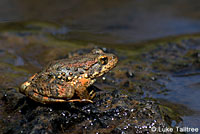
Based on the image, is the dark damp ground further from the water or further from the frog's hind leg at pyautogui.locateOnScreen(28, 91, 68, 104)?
the frog's hind leg at pyautogui.locateOnScreen(28, 91, 68, 104)

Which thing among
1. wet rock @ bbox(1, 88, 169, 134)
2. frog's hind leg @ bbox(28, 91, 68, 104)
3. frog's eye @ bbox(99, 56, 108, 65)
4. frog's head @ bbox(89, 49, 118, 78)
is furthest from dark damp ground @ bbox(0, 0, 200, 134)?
frog's eye @ bbox(99, 56, 108, 65)

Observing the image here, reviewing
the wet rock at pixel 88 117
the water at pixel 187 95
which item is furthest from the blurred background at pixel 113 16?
the wet rock at pixel 88 117

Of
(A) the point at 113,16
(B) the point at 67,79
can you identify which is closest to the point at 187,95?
(B) the point at 67,79

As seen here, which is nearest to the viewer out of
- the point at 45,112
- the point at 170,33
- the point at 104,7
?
the point at 45,112

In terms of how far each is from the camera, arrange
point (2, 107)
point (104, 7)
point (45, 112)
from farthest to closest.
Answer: point (104, 7) → point (2, 107) → point (45, 112)

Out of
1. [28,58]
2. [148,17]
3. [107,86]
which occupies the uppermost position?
[148,17]

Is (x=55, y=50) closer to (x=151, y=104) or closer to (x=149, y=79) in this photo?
(x=149, y=79)

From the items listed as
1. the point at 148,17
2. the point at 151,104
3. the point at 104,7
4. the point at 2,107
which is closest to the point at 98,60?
the point at 151,104
